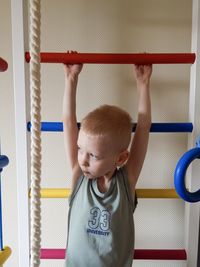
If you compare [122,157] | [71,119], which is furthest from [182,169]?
[71,119]

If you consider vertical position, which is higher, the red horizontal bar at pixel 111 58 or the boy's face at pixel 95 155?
the red horizontal bar at pixel 111 58

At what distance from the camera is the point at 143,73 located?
87cm

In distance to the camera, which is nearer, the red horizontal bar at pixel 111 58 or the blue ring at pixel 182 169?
the blue ring at pixel 182 169

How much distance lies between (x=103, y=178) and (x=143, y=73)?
0.31m

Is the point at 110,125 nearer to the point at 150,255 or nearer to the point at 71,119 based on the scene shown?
the point at 71,119

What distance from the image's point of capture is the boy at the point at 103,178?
0.77 metres

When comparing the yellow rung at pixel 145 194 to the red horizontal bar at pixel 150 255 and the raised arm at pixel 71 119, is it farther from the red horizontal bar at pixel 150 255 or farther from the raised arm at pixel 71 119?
the red horizontal bar at pixel 150 255

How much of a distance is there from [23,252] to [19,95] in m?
0.45

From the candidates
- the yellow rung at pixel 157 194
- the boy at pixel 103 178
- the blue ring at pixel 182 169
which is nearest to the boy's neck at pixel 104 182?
the boy at pixel 103 178

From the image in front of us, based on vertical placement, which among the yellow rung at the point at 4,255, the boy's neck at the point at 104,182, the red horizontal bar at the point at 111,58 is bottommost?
the yellow rung at the point at 4,255

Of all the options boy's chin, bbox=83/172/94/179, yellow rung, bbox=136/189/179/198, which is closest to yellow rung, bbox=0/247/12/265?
boy's chin, bbox=83/172/94/179

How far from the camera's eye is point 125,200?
82 cm

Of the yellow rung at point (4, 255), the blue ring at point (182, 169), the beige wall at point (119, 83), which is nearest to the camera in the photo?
the blue ring at point (182, 169)

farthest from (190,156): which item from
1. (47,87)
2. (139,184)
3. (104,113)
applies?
(47,87)
